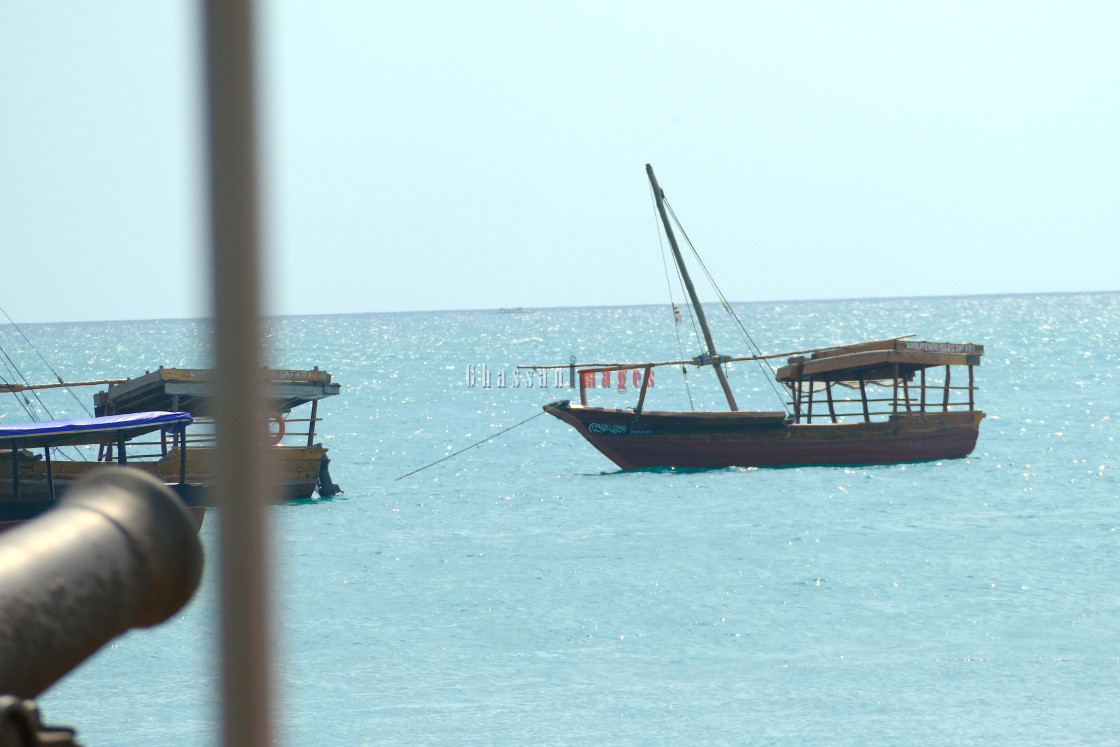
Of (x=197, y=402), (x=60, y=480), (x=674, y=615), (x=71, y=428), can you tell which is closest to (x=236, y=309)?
(x=674, y=615)

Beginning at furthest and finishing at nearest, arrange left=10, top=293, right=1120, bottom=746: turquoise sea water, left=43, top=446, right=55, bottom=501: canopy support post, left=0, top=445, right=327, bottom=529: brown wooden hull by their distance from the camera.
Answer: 1. left=0, top=445, right=327, bottom=529: brown wooden hull
2. left=43, top=446, right=55, bottom=501: canopy support post
3. left=10, top=293, right=1120, bottom=746: turquoise sea water

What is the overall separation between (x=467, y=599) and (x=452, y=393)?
248 feet

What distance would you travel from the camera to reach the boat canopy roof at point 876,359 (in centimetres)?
3203

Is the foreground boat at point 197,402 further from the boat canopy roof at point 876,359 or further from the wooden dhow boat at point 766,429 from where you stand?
the boat canopy roof at point 876,359

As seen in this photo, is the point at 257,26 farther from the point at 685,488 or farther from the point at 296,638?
the point at 685,488

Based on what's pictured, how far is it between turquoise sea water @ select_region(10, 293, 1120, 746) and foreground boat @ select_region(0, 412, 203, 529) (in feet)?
12.8

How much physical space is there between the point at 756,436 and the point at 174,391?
16753 mm

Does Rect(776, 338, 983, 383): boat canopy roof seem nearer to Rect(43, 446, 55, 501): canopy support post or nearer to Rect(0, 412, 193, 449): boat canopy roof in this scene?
Rect(0, 412, 193, 449): boat canopy roof

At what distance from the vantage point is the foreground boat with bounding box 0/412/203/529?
75.1 feet

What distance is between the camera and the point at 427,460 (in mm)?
52469

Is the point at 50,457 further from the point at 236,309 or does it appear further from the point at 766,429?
the point at 236,309

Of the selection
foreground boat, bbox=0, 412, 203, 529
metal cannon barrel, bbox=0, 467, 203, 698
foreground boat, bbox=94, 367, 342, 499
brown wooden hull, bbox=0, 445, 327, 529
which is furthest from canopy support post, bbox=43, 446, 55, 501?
metal cannon barrel, bbox=0, 467, 203, 698

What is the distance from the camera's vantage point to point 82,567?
8.32 ft

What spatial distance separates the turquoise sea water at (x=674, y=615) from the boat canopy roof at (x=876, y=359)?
3.88 m
